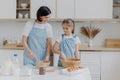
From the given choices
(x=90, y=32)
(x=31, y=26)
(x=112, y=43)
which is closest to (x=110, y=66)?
(x=112, y=43)

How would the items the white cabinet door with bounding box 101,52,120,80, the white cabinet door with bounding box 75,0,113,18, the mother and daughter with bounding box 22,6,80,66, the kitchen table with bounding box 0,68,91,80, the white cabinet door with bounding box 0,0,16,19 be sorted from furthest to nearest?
the white cabinet door with bounding box 0,0,16,19 < the white cabinet door with bounding box 75,0,113,18 < the white cabinet door with bounding box 101,52,120,80 < the mother and daughter with bounding box 22,6,80,66 < the kitchen table with bounding box 0,68,91,80

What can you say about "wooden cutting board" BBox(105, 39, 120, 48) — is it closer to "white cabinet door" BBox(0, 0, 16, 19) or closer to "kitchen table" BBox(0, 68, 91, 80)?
"white cabinet door" BBox(0, 0, 16, 19)

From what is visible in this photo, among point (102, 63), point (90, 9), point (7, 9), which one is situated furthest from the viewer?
point (7, 9)

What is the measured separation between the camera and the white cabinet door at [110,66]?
419 centimetres

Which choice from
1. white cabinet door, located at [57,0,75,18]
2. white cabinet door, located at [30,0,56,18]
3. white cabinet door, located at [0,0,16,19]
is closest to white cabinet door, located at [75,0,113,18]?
white cabinet door, located at [57,0,75,18]

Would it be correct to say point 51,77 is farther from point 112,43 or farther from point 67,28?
point 112,43

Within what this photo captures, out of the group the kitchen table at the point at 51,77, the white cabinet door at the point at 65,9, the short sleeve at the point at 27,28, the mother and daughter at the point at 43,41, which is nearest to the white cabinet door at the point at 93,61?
the white cabinet door at the point at 65,9

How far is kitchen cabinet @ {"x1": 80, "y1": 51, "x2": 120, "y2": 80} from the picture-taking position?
420 cm

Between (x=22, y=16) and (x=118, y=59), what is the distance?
179 cm

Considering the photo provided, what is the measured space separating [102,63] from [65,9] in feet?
3.58

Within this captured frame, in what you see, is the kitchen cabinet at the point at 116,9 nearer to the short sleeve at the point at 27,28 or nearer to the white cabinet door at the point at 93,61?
the white cabinet door at the point at 93,61

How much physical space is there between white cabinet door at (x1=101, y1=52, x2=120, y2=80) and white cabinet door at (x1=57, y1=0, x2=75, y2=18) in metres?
0.89

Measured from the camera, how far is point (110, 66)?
4.21m

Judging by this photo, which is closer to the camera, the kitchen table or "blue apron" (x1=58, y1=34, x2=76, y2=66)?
the kitchen table
